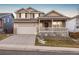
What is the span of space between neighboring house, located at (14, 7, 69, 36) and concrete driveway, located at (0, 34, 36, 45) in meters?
0.21

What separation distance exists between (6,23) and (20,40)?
1.01 meters

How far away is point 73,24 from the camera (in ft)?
40.8

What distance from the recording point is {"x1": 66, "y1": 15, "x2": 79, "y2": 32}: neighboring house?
12.3 m

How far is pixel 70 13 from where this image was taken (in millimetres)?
12203

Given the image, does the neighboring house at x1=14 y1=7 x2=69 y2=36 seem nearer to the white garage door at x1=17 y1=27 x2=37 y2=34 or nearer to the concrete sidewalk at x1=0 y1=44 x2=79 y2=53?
the white garage door at x1=17 y1=27 x2=37 y2=34

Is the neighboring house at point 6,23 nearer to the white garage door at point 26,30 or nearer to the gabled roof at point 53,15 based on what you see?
the white garage door at point 26,30

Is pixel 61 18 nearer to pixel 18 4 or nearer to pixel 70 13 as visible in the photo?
pixel 70 13

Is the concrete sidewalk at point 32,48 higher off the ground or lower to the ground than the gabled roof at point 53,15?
lower

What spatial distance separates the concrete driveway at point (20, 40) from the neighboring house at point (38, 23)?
0.70 feet

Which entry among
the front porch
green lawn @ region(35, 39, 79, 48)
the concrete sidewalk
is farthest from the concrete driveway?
the front porch

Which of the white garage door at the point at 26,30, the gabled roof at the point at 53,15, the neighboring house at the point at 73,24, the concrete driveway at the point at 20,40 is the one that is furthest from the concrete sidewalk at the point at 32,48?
the gabled roof at the point at 53,15

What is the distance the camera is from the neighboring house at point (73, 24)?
12289mm

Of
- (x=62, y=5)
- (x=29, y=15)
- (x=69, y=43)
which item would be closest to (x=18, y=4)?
(x=29, y=15)

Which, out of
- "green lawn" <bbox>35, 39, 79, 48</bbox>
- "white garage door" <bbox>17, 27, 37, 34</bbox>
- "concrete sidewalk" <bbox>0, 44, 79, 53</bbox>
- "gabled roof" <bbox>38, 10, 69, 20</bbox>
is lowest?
"concrete sidewalk" <bbox>0, 44, 79, 53</bbox>
